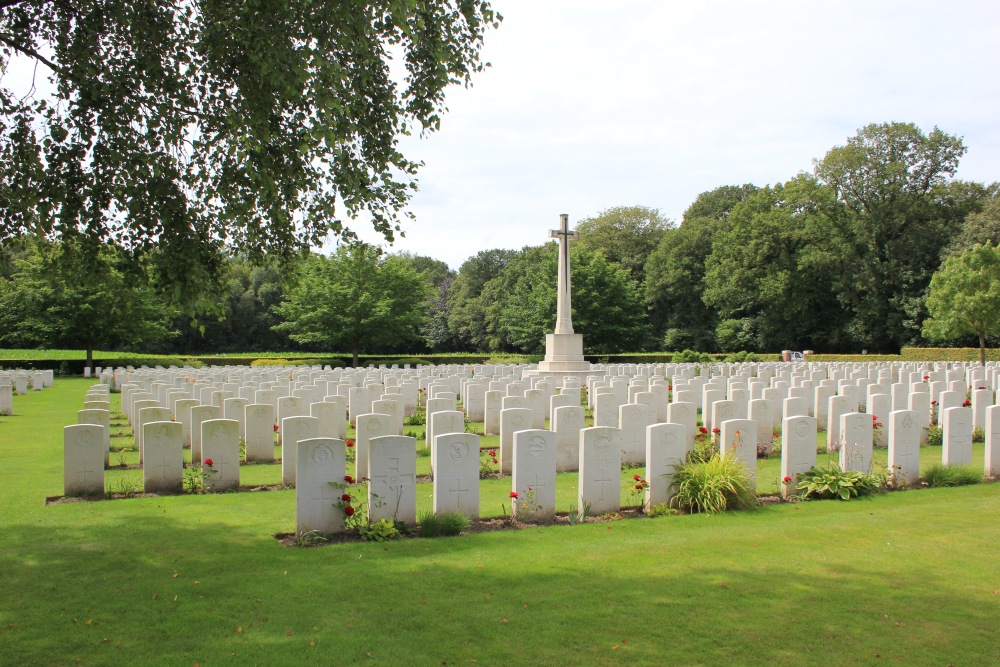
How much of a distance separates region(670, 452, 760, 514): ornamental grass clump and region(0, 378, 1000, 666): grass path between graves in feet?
0.69

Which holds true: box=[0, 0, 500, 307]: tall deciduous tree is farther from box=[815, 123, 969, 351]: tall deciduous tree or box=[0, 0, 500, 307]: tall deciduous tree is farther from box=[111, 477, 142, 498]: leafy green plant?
box=[815, 123, 969, 351]: tall deciduous tree

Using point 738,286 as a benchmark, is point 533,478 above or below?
below

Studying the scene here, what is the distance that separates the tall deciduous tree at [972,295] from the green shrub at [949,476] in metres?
23.5

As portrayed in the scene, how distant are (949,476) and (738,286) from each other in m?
42.5

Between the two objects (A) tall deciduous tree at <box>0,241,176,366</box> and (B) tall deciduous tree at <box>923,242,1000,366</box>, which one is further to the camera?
(A) tall deciduous tree at <box>0,241,176,366</box>

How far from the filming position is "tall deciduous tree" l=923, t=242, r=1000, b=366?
29.5 metres

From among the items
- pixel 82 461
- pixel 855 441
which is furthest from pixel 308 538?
pixel 855 441

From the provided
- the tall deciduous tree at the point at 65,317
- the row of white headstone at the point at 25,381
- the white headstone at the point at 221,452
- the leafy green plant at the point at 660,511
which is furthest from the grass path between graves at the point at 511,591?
the tall deciduous tree at the point at 65,317

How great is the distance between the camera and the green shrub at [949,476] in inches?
357

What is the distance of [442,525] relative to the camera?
6840 millimetres

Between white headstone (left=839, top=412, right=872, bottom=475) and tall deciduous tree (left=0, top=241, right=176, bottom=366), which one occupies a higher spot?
tall deciduous tree (left=0, top=241, right=176, bottom=366)

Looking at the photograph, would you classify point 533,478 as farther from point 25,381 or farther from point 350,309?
point 350,309

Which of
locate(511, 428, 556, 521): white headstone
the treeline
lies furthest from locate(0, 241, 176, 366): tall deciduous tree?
locate(511, 428, 556, 521): white headstone

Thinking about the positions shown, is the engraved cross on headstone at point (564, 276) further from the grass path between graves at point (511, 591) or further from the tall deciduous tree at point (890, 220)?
the tall deciduous tree at point (890, 220)
